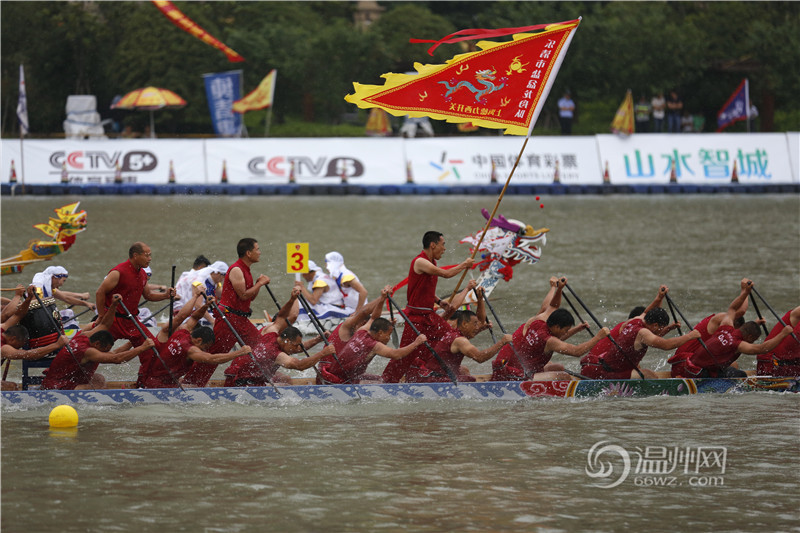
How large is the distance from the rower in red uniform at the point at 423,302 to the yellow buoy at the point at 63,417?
317 centimetres

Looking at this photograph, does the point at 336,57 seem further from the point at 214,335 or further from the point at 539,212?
the point at 214,335

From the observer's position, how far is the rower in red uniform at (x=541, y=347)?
39.5 feet

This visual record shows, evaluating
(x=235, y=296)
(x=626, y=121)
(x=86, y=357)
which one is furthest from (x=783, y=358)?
(x=626, y=121)

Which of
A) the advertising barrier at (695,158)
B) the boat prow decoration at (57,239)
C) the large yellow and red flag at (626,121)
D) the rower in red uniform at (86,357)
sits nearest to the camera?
the rower in red uniform at (86,357)

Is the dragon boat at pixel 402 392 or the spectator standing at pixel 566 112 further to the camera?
the spectator standing at pixel 566 112

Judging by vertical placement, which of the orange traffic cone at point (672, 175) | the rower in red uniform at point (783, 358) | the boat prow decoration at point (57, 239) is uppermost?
the orange traffic cone at point (672, 175)

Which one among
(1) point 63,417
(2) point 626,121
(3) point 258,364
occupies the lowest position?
(1) point 63,417

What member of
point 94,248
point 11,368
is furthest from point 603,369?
point 94,248

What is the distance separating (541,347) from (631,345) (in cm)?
97

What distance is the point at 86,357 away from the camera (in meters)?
11.6

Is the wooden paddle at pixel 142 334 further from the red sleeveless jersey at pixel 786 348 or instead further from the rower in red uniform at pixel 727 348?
the red sleeveless jersey at pixel 786 348

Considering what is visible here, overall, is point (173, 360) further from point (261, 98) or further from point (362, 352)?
point (261, 98)

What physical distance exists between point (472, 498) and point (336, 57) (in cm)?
3714

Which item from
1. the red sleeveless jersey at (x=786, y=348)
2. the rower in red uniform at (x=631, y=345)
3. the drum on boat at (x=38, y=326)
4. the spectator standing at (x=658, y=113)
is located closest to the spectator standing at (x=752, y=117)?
the spectator standing at (x=658, y=113)
